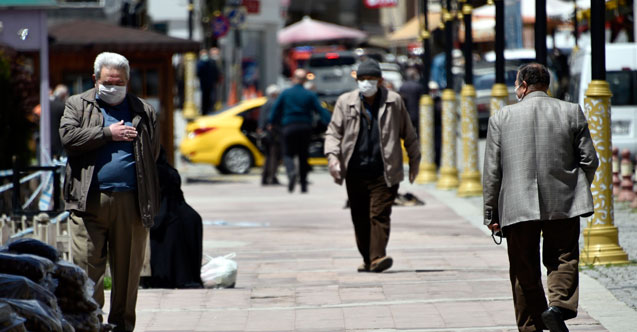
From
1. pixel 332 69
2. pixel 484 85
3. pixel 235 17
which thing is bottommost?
pixel 484 85

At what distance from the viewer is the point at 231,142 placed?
78.6ft

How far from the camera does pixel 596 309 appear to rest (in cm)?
813

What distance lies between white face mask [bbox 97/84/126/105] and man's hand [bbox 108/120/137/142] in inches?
6.3

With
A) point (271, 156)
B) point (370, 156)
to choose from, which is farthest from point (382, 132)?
point (271, 156)

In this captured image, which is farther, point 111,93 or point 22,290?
point 111,93

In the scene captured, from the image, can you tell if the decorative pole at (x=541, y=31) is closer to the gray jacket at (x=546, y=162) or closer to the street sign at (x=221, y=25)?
the gray jacket at (x=546, y=162)

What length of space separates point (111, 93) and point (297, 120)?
1197cm

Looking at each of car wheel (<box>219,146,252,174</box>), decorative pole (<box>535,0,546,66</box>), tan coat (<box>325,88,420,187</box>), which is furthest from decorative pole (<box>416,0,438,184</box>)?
tan coat (<box>325,88,420,187</box>)

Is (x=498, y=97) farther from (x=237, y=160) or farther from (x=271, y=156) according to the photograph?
(x=237, y=160)

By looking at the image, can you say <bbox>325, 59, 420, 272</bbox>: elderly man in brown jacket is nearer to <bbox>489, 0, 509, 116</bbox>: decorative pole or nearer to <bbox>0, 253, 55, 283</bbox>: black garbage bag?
<bbox>0, 253, 55, 283</bbox>: black garbage bag

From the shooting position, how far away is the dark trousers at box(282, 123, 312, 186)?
19078mm

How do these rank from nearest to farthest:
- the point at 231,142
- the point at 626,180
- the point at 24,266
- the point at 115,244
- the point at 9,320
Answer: the point at 9,320 → the point at 24,266 → the point at 115,244 → the point at 626,180 → the point at 231,142

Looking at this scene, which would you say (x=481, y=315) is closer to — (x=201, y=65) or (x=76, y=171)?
(x=76, y=171)

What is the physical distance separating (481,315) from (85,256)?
249cm
